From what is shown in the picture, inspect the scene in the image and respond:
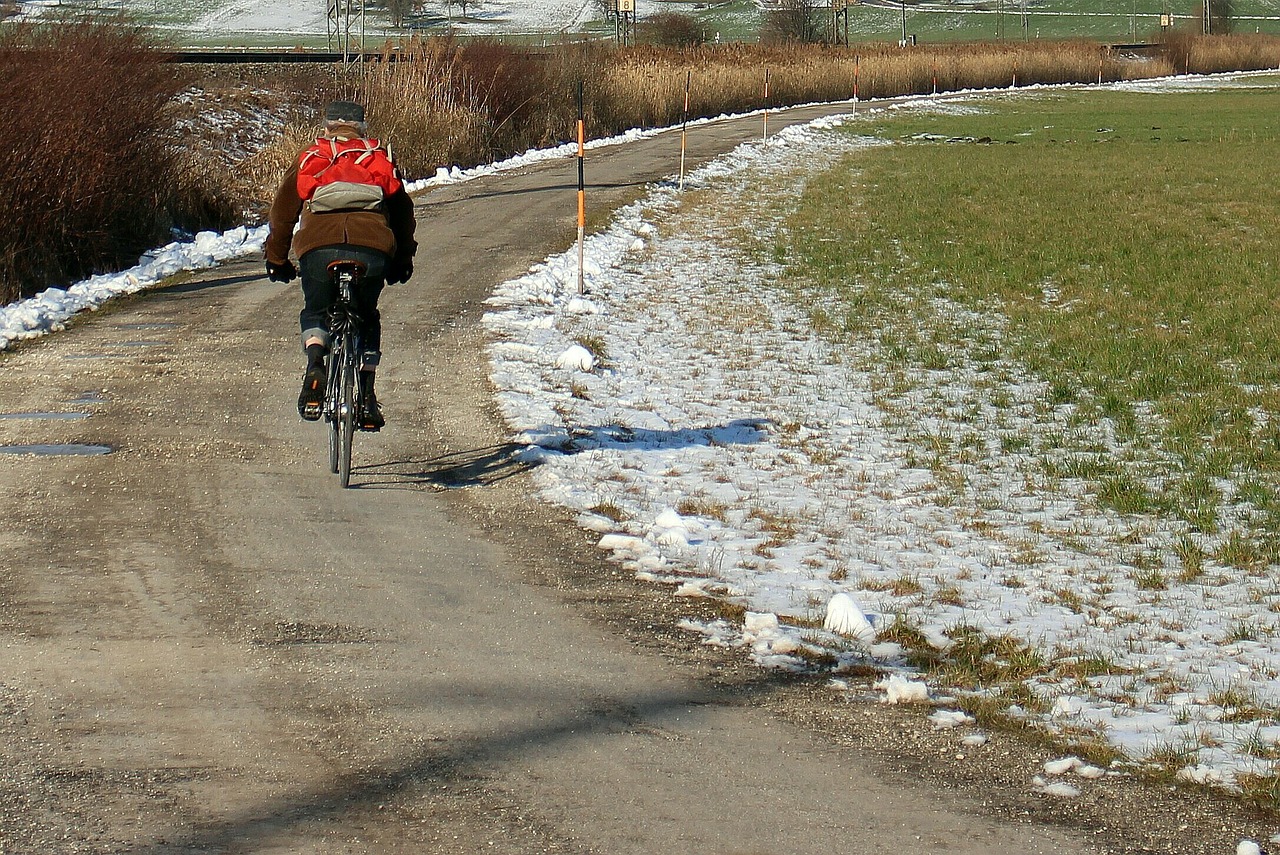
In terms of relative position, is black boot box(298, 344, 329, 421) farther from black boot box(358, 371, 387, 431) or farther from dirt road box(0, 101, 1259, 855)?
dirt road box(0, 101, 1259, 855)

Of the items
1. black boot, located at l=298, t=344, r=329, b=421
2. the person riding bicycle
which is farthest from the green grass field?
black boot, located at l=298, t=344, r=329, b=421

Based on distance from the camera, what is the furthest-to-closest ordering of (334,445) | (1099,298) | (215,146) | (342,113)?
1. (215,146)
2. (1099,298)
3. (334,445)
4. (342,113)

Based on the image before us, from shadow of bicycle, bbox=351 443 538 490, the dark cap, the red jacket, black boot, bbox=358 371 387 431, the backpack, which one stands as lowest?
shadow of bicycle, bbox=351 443 538 490

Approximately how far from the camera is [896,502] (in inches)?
315

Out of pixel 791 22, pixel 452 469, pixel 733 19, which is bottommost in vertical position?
pixel 452 469

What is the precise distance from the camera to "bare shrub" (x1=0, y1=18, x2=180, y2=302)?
15.0 m

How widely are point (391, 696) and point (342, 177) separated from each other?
10.5 feet

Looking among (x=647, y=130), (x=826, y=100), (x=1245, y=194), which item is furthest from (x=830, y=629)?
(x=826, y=100)

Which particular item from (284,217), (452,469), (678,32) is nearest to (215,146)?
(452,469)

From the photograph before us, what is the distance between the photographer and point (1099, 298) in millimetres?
14594

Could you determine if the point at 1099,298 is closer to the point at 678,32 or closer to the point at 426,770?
the point at 426,770

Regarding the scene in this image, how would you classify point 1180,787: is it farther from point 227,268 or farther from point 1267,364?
point 227,268

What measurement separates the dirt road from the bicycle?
35cm

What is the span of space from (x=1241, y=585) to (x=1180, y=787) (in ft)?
8.06
